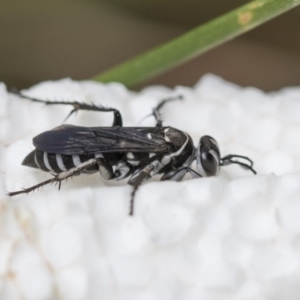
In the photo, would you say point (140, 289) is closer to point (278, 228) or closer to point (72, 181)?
point (278, 228)

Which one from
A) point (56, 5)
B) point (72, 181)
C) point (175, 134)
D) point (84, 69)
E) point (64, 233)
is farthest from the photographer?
point (84, 69)

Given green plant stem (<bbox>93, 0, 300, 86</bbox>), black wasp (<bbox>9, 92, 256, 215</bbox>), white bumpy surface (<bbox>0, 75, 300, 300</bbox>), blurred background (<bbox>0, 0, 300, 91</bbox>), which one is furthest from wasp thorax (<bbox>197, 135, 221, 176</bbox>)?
blurred background (<bbox>0, 0, 300, 91</bbox>)

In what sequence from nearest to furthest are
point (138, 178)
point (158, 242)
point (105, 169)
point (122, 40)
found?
point (158, 242)
point (138, 178)
point (105, 169)
point (122, 40)

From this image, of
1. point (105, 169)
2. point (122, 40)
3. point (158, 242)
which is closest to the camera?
point (158, 242)

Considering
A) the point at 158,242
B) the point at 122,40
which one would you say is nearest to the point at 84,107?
the point at 158,242

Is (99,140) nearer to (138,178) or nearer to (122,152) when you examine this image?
(122,152)

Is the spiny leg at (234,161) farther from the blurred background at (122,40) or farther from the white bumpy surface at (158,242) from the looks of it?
the blurred background at (122,40)

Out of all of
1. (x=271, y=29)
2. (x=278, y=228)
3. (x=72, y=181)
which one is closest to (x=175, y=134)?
(x=72, y=181)
